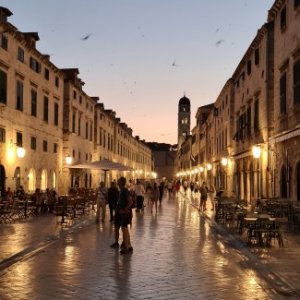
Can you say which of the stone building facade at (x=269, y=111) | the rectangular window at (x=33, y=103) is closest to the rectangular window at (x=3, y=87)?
the rectangular window at (x=33, y=103)

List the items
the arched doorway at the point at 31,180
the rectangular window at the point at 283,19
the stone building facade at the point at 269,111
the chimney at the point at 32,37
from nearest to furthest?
the stone building facade at the point at 269,111 < the rectangular window at the point at 283,19 < the arched doorway at the point at 31,180 < the chimney at the point at 32,37

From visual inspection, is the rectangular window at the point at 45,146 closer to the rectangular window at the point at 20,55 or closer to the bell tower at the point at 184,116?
the rectangular window at the point at 20,55

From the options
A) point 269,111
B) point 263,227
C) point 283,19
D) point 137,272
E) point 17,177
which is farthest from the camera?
point 17,177

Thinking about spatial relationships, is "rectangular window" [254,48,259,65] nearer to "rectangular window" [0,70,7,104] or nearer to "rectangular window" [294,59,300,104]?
"rectangular window" [294,59,300,104]

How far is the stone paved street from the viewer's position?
8.36 metres

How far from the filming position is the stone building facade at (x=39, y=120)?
26.0 meters

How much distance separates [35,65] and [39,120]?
3350mm

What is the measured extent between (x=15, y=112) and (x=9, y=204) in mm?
9037

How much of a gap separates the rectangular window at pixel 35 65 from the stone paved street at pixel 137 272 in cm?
1699

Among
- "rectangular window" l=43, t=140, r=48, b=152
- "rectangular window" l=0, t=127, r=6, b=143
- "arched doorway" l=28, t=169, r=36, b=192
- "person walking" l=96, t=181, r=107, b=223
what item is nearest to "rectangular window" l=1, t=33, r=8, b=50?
"rectangular window" l=0, t=127, r=6, b=143

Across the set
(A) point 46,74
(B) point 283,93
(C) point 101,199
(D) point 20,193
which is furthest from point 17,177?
(B) point 283,93

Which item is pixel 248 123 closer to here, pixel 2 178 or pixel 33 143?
pixel 33 143

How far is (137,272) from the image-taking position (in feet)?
33.2

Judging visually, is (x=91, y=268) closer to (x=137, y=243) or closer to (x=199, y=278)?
(x=199, y=278)
